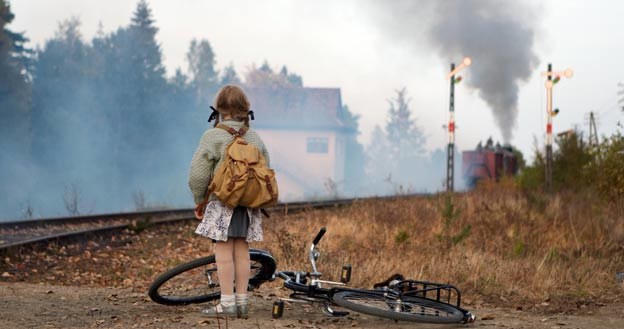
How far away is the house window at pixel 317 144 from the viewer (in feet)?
191

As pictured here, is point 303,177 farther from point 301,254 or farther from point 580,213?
point 301,254

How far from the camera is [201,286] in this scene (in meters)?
7.85

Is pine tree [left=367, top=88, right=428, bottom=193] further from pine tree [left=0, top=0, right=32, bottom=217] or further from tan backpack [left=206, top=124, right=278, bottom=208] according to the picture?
tan backpack [left=206, top=124, right=278, bottom=208]

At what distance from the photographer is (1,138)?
35.3 meters

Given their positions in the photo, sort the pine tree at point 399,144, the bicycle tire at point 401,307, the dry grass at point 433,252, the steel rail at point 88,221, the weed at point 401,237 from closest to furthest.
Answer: the bicycle tire at point 401,307
the dry grass at point 433,252
the weed at point 401,237
the steel rail at point 88,221
the pine tree at point 399,144

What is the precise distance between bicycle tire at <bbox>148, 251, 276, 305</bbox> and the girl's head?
116 centimetres

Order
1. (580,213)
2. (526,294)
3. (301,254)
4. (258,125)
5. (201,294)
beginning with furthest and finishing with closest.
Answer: (258,125) < (580,213) < (301,254) < (526,294) < (201,294)

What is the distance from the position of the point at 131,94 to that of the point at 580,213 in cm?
3026

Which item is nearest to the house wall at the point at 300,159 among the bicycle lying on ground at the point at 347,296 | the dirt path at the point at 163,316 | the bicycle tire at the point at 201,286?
the dirt path at the point at 163,316

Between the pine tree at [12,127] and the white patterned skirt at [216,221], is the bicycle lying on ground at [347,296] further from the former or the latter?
the pine tree at [12,127]

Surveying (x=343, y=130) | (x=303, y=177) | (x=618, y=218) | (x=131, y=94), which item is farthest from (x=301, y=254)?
(x=343, y=130)

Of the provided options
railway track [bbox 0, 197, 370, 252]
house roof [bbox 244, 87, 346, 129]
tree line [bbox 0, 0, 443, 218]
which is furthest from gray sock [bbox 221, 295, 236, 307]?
house roof [bbox 244, 87, 346, 129]

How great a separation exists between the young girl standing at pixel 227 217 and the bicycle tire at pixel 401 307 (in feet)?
2.55

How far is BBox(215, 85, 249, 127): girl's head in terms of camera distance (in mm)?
6574
